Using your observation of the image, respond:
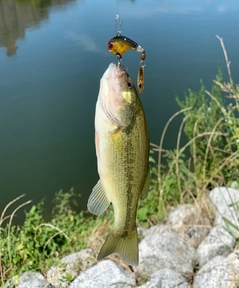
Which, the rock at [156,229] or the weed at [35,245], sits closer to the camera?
the weed at [35,245]

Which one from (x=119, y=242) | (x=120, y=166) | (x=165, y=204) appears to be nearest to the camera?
(x=120, y=166)

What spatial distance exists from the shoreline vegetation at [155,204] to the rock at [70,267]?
0.07 m

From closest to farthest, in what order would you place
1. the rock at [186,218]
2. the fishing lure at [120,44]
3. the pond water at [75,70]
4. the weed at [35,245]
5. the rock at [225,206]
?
the fishing lure at [120,44] < the weed at [35,245] < the rock at [225,206] < the rock at [186,218] < the pond water at [75,70]

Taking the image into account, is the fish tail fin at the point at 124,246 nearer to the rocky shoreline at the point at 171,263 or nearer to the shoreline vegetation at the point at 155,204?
the rocky shoreline at the point at 171,263

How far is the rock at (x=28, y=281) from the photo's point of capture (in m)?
2.62

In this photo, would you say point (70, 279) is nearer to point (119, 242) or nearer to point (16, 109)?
point (119, 242)

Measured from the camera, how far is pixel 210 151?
3.70 meters

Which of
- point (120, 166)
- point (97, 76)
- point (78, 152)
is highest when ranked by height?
point (120, 166)

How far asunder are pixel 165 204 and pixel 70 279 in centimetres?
119

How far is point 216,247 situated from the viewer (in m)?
2.90

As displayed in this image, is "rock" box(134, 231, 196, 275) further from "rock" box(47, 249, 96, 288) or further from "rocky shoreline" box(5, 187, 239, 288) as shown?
"rock" box(47, 249, 96, 288)

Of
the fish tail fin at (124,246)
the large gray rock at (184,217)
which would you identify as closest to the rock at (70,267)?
the large gray rock at (184,217)

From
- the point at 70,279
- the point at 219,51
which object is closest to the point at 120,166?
the point at 70,279

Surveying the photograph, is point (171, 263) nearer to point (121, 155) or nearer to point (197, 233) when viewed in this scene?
point (197, 233)
